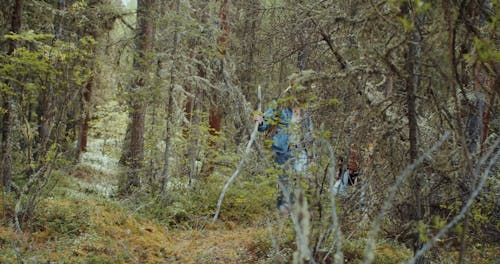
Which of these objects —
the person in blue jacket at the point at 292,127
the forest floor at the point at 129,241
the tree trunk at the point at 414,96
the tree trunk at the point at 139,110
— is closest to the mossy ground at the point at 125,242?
the forest floor at the point at 129,241

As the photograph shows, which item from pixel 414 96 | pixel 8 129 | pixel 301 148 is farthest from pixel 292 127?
pixel 8 129

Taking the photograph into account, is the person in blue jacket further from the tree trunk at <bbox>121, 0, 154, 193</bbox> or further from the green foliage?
the tree trunk at <bbox>121, 0, 154, 193</bbox>

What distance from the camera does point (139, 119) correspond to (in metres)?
9.64

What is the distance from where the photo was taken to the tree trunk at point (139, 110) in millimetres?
9359

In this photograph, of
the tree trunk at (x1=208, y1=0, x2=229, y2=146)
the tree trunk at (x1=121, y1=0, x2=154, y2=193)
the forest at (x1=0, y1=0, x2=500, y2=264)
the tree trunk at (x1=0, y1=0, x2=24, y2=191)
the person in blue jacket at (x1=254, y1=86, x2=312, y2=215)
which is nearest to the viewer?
the forest at (x1=0, y1=0, x2=500, y2=264)

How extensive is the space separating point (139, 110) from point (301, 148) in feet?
18.8

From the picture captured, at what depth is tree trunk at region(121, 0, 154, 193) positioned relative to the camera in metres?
9.36

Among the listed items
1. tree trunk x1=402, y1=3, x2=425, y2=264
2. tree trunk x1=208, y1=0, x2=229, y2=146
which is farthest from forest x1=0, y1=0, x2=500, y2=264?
tree trunk x1=208, y1=0, x2=229, y2=146

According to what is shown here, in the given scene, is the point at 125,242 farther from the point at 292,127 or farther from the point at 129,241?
the point at 292,127

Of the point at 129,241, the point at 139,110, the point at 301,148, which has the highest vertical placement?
the point at 139,110

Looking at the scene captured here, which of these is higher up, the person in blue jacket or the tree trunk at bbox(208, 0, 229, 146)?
the tree trunk at bbox(208, 0, 229, 146)

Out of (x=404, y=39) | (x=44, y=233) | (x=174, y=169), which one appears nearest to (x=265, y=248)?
(x=44, y=233)

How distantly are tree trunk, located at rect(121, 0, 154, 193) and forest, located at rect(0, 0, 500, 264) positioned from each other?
0.11 feet

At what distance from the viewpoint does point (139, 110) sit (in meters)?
9.57
